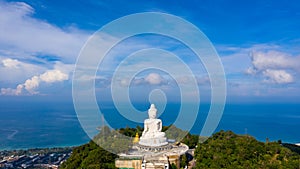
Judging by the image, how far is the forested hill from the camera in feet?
33.0

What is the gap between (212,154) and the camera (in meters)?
11.3

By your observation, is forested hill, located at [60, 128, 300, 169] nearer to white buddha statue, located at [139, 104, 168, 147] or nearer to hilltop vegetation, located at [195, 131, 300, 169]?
hilltop vegetation, located at [195, 131, 300, 169]

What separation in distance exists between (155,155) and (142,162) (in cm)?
69

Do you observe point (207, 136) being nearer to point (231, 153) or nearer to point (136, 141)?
point (231, 153)

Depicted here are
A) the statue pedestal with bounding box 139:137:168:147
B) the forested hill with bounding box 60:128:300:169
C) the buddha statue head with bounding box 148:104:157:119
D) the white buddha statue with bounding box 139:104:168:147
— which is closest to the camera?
the forested hill with bounding box 60:128:300:169

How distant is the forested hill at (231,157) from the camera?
33.0 feet

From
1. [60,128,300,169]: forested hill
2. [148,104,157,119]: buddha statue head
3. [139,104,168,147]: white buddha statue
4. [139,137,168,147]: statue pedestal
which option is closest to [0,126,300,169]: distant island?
[60,128,300,169]: forested hill

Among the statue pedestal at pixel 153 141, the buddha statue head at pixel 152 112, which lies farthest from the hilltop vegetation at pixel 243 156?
the buddha statue head at pixel 152 112

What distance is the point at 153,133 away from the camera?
1264 cm

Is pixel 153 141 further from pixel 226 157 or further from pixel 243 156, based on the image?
pixel 243 156

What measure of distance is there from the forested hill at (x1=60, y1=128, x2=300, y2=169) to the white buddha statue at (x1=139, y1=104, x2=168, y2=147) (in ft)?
5.71

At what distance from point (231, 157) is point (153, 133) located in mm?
3734

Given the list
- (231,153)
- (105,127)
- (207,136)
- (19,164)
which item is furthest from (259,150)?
(19,164)

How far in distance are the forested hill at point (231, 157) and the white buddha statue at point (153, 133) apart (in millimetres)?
1739
